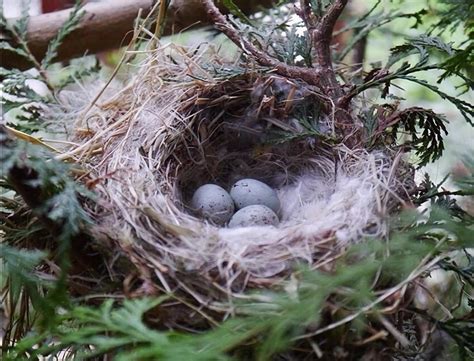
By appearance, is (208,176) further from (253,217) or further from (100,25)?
(100,25)

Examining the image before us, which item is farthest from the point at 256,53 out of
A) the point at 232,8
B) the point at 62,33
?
the point at 62,33

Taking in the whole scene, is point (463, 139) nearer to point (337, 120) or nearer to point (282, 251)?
point (337, 120)

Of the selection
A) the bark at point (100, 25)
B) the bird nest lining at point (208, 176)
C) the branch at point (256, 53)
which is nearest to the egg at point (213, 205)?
the bird nest lining at point (208, 176)

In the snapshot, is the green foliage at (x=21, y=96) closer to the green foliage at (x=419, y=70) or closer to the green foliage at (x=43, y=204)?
the green foliage at (x=43, y=204)

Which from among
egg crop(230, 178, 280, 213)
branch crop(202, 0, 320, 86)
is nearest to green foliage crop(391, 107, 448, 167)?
branch crop(202, 0, 320, 86)

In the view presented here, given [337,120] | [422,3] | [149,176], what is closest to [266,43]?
[337,120]

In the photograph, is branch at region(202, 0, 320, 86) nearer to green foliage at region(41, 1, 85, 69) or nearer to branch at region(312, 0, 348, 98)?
branch at region(312, 0, 348, 98)
